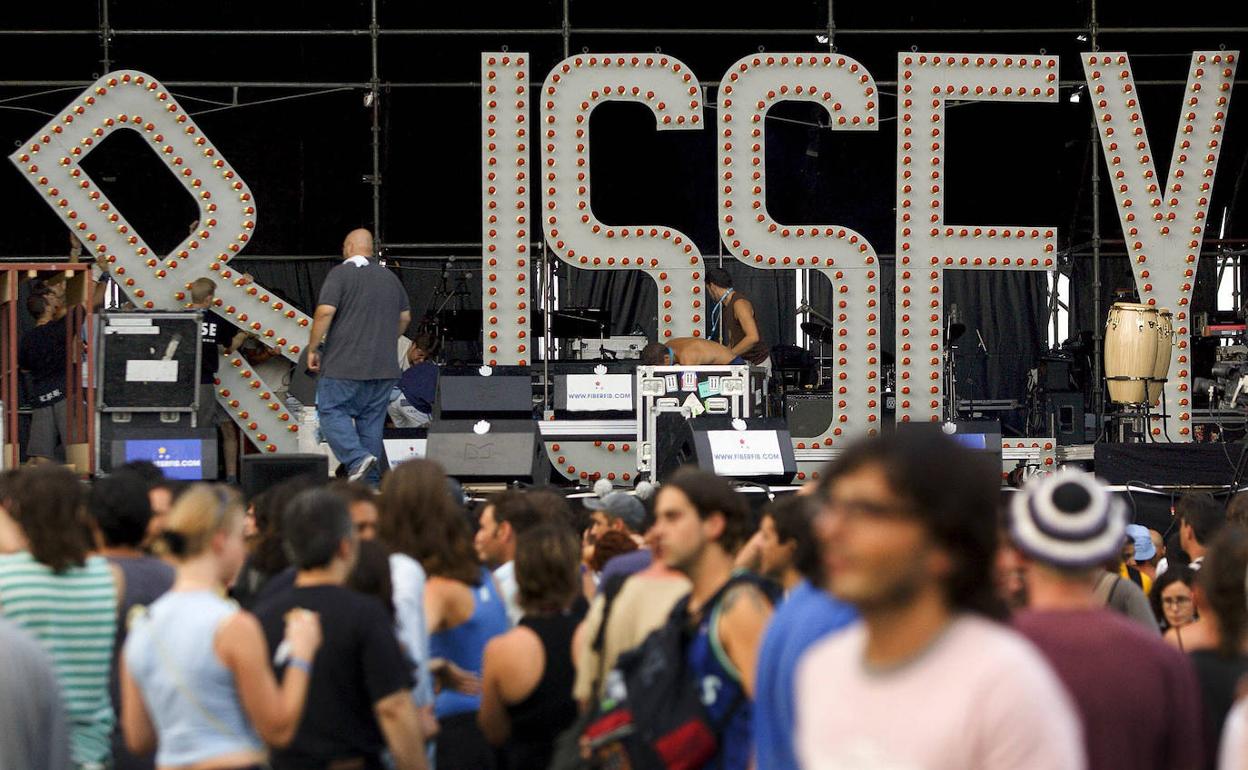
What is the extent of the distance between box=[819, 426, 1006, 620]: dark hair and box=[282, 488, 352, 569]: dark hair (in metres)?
2.18

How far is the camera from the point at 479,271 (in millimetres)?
20094

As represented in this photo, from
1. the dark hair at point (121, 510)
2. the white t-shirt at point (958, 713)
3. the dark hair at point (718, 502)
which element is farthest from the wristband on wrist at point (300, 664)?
the white t-shirt at point (958, 713)

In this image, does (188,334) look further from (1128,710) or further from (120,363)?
(1128,710)

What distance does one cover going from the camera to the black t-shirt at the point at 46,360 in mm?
12500

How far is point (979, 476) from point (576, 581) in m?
2.87

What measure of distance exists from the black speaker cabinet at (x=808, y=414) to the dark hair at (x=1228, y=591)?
1180cm

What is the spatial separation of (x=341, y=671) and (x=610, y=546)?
2.21 metres

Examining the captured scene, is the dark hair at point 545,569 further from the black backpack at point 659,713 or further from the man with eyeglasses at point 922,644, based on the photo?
the man with eyeglasses at point 922,644

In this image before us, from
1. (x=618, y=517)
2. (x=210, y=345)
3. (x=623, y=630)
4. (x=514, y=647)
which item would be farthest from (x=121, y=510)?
(x=210, y=345)

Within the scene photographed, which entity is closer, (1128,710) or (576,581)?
(1128,710)

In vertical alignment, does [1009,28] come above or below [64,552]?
above

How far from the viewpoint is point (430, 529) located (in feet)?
18.6

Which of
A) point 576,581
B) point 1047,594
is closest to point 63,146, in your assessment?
point 576,581

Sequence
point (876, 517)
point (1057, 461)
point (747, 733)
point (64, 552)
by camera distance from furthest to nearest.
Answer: point (1057, 461)
point (64, 552)
point (747, 733)
point (876, 517)
